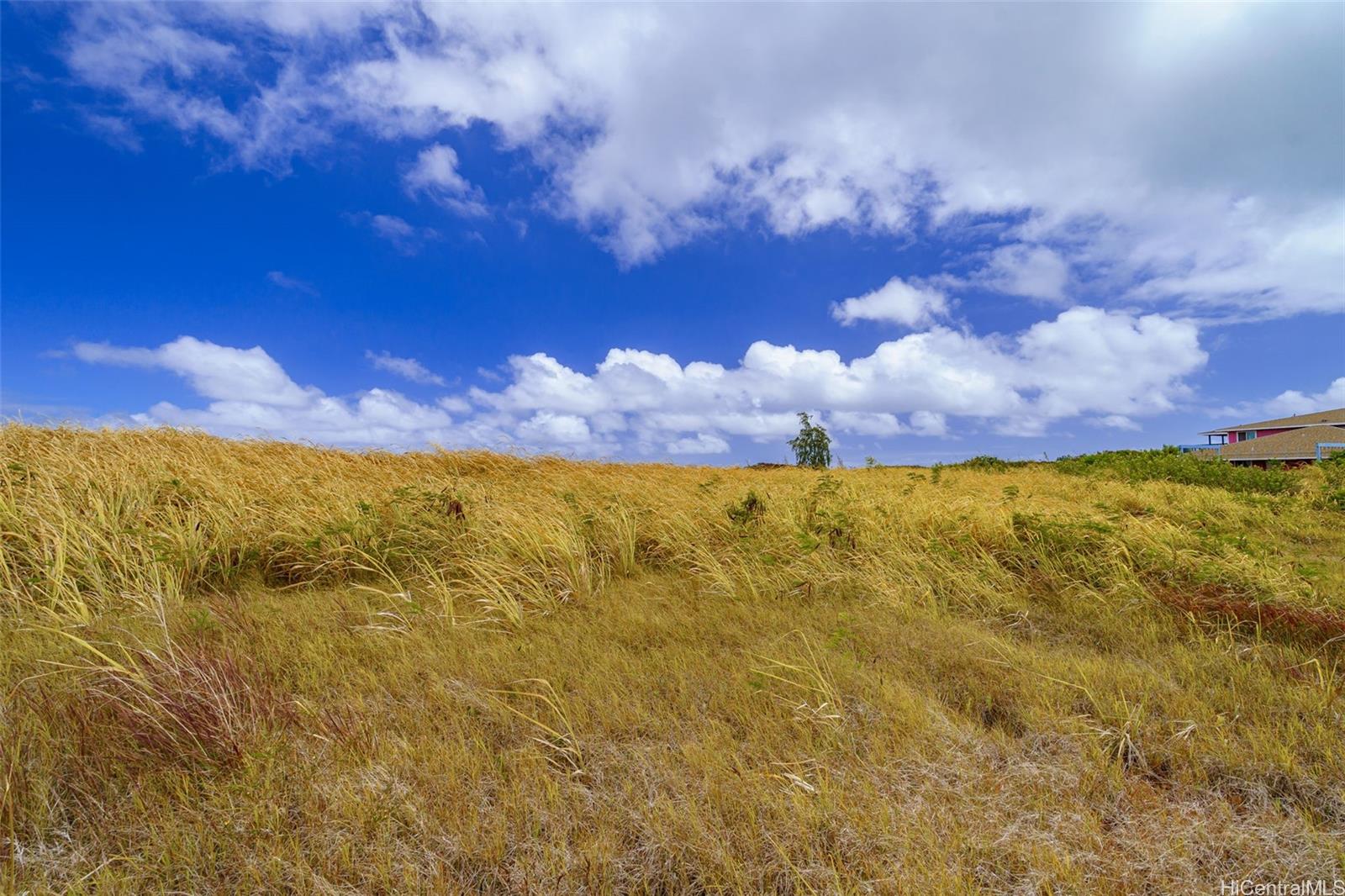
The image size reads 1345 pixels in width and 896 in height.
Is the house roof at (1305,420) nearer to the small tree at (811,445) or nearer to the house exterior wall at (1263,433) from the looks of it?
the house exterior wall at (1263,433)

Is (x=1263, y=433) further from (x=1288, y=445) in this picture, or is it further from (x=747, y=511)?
(x=747, y=511)

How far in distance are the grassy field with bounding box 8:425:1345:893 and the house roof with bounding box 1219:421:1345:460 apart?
30961mm

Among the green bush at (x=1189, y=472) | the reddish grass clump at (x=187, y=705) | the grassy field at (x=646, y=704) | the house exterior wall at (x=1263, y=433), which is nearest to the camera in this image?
the grassy field at (x=646, y=704)

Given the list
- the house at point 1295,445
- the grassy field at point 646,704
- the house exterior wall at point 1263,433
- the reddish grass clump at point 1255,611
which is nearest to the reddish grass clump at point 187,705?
the grassy field at point 646,704

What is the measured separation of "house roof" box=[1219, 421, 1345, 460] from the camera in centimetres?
2697

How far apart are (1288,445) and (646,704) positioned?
133 feet

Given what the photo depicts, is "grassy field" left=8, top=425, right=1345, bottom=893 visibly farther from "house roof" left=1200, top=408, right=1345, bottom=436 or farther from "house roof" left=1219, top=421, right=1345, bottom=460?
"house roof" left=1200, top=408, right=1345, bottom=436


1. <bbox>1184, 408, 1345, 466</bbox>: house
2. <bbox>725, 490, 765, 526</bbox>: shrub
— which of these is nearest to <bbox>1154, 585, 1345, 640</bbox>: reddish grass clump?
<bbox>725, 490, 765, 526</bbox>: shrub

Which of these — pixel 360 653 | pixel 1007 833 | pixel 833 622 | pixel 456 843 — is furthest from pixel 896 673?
pixel 360 653

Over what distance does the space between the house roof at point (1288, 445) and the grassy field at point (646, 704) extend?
3096cm

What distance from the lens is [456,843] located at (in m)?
1.82

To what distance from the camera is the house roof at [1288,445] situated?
88.5 feet

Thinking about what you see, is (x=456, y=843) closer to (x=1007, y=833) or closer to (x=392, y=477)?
(x=1007, y=833)

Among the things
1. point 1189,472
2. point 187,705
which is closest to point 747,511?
point 187,705
